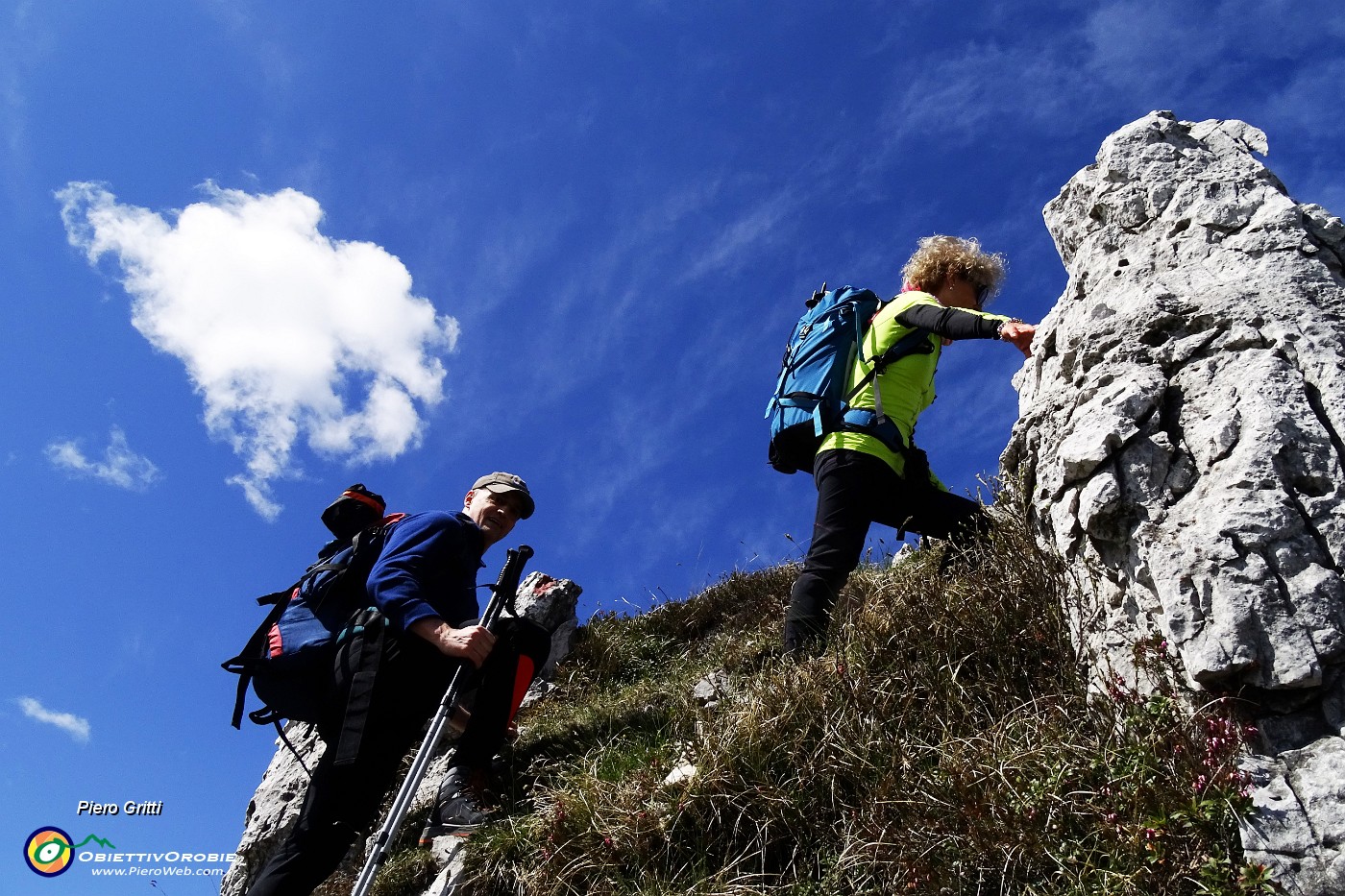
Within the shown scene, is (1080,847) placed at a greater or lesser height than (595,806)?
lesser

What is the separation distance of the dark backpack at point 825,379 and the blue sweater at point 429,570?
2150mm

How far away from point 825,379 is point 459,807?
366cm

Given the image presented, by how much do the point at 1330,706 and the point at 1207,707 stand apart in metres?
0.38

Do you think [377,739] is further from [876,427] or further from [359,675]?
[876,427]

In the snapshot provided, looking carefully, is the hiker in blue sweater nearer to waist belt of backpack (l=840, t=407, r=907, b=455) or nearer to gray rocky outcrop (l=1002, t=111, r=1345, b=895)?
waist belt of backpack (l=840, t=407, r=907, b=455)

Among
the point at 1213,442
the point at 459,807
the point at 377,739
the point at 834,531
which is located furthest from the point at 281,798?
the point at 1213,442

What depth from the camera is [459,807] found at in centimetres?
537

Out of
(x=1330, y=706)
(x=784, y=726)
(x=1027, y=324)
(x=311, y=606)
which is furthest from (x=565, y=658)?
(x=1330, y=706)

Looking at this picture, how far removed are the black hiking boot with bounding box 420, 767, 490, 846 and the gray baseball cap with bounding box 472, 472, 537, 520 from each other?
1.77 metres

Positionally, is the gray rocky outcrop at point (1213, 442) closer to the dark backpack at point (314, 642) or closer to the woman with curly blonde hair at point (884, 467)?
the woman with curly blonde hair at point (884, 467)

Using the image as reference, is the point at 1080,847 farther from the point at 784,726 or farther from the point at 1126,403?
the point at 1126,403

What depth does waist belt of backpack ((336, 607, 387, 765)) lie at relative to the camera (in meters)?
4.39

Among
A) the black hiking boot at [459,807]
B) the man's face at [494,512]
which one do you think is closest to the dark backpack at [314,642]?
the man's face at [494,512]

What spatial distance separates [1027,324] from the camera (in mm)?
5180
